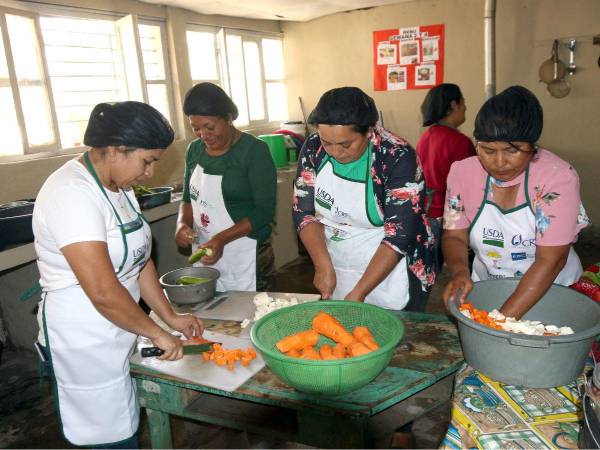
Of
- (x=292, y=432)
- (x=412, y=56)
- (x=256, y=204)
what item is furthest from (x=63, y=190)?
(x=412, y=56)

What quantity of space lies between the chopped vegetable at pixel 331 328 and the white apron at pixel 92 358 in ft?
2.34

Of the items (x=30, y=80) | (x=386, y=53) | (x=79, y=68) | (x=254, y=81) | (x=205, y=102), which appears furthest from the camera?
(x=254, y=81)

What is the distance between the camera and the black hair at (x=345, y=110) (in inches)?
71.7

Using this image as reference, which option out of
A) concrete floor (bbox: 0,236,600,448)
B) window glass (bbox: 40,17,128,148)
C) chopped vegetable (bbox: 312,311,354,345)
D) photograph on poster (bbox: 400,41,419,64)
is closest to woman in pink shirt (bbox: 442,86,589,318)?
chopped vegetable (bbox: 312,311,354,345)

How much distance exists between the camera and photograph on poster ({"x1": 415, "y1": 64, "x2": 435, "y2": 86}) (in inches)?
234

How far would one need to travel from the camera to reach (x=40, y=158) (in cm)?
396

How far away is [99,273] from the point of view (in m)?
1.51

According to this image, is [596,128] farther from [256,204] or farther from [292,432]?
[292,432]

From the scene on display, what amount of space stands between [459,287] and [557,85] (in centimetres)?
472

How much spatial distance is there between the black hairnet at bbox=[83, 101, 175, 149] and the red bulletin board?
505 centimetres

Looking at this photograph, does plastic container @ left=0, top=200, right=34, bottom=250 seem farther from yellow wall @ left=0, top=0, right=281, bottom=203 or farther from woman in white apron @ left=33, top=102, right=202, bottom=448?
woman in white apron @ left=33, top=102, right=202, bottom=448

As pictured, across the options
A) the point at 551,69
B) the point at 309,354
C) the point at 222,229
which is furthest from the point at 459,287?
the point at 551,69

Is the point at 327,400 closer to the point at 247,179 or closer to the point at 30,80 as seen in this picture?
the point at 247,179

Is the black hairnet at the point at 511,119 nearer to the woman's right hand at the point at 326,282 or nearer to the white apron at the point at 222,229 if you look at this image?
the woman's right hand at the point at 326,282
